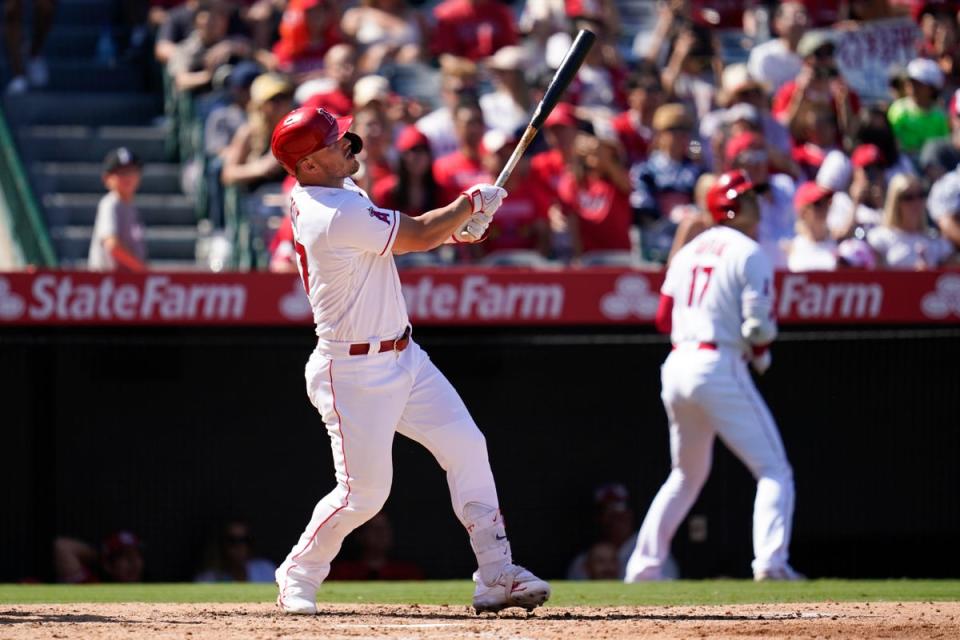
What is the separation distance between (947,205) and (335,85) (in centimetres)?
412

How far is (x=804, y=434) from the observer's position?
34.9 ft

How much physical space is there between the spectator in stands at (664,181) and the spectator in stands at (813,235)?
89cm

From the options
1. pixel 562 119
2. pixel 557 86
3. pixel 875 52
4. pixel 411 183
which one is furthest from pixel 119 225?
pixel 875 52

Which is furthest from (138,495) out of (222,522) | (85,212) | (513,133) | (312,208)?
(312,208)

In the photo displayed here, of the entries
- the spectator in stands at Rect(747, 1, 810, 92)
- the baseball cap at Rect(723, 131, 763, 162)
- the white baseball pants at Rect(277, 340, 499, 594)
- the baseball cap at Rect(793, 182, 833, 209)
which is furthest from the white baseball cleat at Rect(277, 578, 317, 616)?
the spectator in stands at Rect(747, 1, 810, 92)

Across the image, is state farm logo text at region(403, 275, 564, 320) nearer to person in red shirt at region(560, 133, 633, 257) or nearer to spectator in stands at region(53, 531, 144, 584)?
person in red shirt at region(560, 133, 633, 257)

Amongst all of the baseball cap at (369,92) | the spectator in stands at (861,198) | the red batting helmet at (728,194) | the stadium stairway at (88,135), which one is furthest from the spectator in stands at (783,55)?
the red batting helmet at (728,194)

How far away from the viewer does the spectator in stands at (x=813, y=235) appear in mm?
10484

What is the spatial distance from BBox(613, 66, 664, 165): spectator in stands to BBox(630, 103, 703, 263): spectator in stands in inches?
20.9

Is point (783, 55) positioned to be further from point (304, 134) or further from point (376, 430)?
point (376, 430)

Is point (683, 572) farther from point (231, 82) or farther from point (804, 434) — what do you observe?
point (231, 82)

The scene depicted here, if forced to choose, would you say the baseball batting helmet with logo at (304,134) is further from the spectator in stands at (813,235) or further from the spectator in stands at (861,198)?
the spectator in stands at (861,198)

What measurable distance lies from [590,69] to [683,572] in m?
4.27

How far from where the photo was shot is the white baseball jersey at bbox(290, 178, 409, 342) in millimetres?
5988
